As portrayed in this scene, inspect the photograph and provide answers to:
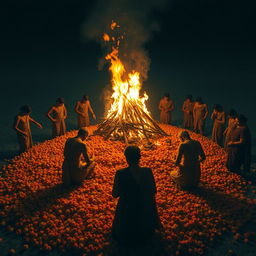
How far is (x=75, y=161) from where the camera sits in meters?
7.46

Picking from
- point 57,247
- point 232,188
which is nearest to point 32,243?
point 57,247

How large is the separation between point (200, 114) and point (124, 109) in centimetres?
402

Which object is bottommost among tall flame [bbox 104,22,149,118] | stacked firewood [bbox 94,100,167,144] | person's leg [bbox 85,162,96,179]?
person's leg [bbox 85,162,96,179]

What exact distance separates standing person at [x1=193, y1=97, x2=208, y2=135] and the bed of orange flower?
3.67 m

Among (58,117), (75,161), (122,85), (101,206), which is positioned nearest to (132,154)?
(101,206)

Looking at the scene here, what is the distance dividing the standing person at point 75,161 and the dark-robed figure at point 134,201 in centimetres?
241

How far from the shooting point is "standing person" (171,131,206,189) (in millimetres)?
7180

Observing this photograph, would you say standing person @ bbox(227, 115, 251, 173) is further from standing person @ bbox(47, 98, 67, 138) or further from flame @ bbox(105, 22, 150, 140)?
standing person @ bbox(47, 98, 67, 138)

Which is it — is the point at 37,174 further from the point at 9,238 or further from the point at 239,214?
the point at 239,214

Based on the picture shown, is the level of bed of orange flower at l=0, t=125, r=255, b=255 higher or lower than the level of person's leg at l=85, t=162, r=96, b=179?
lower

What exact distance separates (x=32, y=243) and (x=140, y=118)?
284 inches

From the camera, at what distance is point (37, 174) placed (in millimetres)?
8438

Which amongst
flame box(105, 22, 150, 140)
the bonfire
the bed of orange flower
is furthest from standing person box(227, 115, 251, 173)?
flame box(105, 22, 150, 140)

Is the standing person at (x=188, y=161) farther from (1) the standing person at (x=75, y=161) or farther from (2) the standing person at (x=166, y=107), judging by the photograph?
(2) the standing person at (x=166, y=107)
